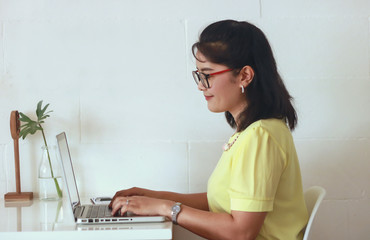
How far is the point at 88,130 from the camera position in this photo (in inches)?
83.7

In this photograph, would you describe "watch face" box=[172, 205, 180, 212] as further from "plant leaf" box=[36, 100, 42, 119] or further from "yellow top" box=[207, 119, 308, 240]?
"plant leaf" box=[36, 100, 42, 119]

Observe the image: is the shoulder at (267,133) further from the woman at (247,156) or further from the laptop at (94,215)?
the laptop at (94,215)

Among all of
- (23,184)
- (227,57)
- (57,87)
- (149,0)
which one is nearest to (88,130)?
(57,87)

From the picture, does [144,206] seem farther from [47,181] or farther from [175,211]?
[47,181]

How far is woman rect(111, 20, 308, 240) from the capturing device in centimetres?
141

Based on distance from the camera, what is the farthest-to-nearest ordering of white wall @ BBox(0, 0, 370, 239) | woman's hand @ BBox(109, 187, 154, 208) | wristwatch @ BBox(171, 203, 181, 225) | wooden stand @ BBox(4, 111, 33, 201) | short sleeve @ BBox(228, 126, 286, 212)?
white wall @ BBox(0, 0, 370, 239) → wooden stand @ BBox(4, 111, 33, 201) → woman's hand @ BBox(109, 187, 154, 208) → wristwatch @ BBox(171, 203, 181, 225) → short sleeve @ BBox(228, 126, 286, 212)

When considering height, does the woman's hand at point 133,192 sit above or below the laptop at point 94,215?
above

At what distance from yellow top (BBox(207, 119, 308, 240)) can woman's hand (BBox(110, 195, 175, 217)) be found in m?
0.18

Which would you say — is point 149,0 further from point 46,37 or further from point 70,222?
point 70,222

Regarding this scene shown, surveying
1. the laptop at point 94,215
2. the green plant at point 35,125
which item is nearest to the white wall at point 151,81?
the green plant at point 35,125

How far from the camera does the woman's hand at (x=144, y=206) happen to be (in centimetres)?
152

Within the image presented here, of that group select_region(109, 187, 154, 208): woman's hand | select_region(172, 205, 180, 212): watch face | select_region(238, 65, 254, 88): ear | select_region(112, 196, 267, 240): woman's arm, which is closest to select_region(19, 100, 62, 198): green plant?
select_region(109, 187, 154, 208): woman's hand

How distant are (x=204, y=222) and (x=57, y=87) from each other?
98 cm

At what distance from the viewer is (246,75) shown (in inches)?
60.7
